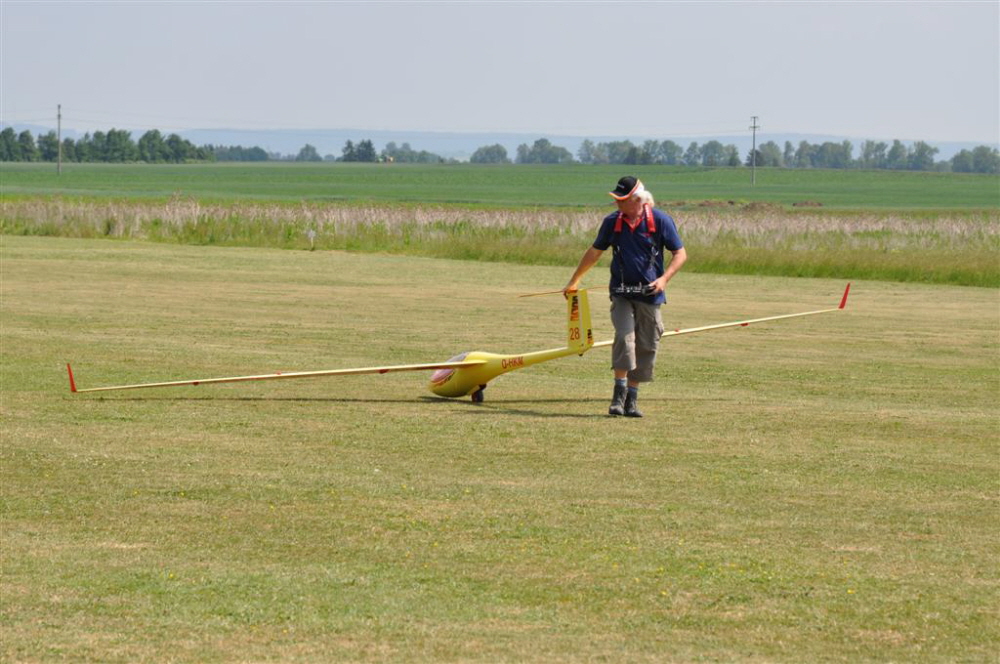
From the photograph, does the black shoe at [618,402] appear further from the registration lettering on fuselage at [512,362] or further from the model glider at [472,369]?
the registration lettering on fuselage at [512,362]

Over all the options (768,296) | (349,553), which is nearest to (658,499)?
(349,553)

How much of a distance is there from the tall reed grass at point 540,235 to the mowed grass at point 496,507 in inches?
569

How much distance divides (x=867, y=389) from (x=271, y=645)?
32.5ft

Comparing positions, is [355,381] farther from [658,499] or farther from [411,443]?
[658,499]

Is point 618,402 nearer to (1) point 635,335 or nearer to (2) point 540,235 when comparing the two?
(1) point 635,335

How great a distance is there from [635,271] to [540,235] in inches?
1069

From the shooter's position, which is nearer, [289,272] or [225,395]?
[225,395]

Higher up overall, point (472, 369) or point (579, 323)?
point (579, 323)

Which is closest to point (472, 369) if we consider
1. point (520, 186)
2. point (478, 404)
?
point (478, 404)

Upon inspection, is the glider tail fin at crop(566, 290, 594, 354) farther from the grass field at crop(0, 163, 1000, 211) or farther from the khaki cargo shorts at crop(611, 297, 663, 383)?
the grass field at crop(0, 163, 1000, 211)

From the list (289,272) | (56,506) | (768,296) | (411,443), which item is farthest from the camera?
(289,272)

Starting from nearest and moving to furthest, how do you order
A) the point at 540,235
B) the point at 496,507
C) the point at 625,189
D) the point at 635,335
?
1. the point at 496,507
2. the point at 625,189
3. the point at 635,335
4. the point at 540,235

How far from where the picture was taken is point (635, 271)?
12.4 m

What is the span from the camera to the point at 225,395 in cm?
1372
